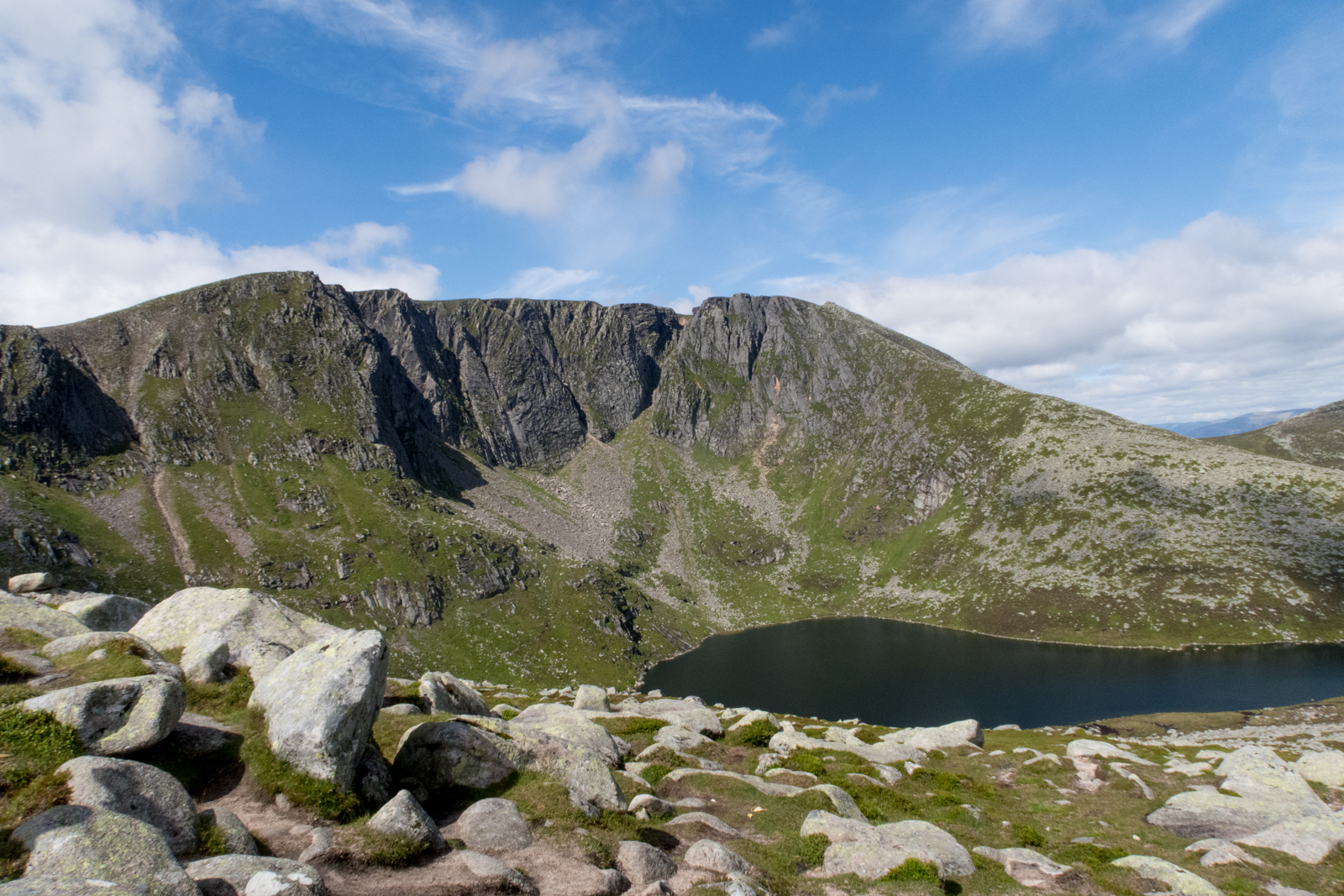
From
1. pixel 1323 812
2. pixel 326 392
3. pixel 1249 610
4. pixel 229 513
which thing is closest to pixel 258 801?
pixel 1323 812

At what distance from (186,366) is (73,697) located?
8791 inches

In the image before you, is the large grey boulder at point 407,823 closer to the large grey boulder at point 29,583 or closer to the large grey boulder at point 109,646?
the large grey boulder at point 109,646

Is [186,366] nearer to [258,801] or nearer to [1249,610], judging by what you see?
[258,801]

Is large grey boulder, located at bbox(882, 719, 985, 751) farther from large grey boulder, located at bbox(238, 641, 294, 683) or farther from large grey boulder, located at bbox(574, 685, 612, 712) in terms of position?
large grey boulder, located at bbox(238, 641, 294, 683)

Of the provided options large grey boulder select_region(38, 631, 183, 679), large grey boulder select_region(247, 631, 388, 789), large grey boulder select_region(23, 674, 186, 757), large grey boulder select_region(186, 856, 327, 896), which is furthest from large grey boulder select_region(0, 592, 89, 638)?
large grey boulder select_region(186, 856, 327, 896)

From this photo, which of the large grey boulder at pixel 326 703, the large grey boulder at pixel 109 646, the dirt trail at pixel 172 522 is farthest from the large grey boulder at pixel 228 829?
the dirt trail at pixel 172 522

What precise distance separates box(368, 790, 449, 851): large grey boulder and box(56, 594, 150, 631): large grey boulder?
24.1 m

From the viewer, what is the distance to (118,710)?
15.4 metres

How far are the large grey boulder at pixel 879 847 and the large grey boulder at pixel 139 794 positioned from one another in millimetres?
18558

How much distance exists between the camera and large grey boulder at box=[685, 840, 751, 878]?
58.5ft

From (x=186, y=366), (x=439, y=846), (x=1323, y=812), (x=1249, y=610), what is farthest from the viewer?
(x=186, y=366)

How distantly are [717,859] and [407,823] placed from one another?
9526mm

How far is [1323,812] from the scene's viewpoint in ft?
87.6

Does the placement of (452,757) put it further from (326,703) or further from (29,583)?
(29,583)
